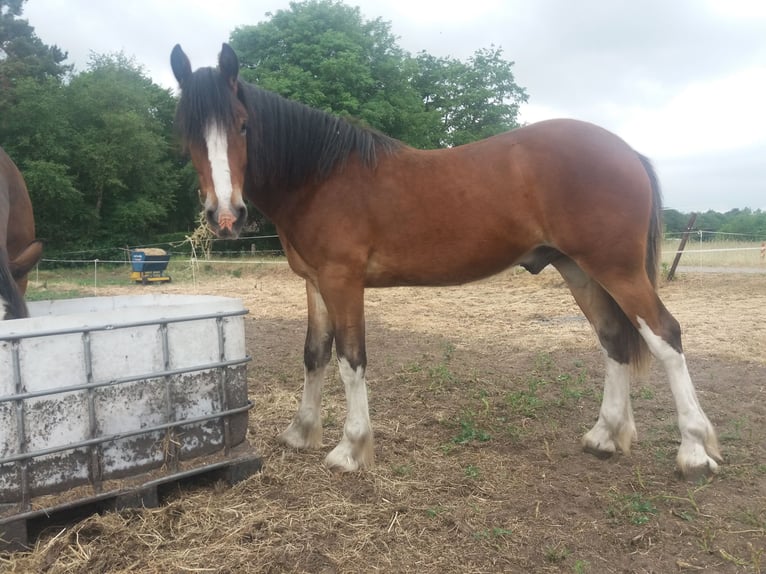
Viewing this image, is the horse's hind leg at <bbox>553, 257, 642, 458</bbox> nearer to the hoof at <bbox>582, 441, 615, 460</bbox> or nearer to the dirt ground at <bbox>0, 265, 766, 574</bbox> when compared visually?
the hoof at <bbox>582, 441, 615, 460</bbox>

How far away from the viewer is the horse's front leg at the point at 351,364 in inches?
127

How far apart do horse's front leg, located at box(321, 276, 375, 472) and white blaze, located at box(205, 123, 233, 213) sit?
2.65 feet

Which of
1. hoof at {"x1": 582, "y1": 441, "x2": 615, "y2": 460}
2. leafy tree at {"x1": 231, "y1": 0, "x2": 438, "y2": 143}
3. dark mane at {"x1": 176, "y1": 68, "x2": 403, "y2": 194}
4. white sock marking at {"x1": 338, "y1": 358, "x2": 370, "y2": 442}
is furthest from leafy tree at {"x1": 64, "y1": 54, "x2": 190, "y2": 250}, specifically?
hoof at {"x1": 582, "y1": 441, "x2": 615, "y2": 460}

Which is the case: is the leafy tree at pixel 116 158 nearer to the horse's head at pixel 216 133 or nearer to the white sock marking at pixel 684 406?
the horse's head at pixel 216 133

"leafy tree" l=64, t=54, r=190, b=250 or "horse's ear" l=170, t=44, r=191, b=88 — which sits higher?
"leafy tree" l=64, t=54, r=190, b=250

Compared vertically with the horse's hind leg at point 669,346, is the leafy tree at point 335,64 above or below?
above

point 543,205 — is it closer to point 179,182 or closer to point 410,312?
point 410,312

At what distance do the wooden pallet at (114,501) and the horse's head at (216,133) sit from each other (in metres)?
1.28

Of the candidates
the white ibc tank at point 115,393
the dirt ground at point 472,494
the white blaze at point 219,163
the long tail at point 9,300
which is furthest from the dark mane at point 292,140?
the dirt ground at point 472,494

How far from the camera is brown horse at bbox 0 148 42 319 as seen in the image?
8.78ft

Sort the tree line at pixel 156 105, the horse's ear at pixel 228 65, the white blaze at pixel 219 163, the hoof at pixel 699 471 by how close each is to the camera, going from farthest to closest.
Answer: the tree line at pixel 156 105
the hoof at pixel 699 471
the horse's ear at pixel 228 65
the white blaze at pixel 219 163

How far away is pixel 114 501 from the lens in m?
2.53

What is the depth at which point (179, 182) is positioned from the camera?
35219 millimetres

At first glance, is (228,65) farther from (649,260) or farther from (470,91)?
(470,91)
